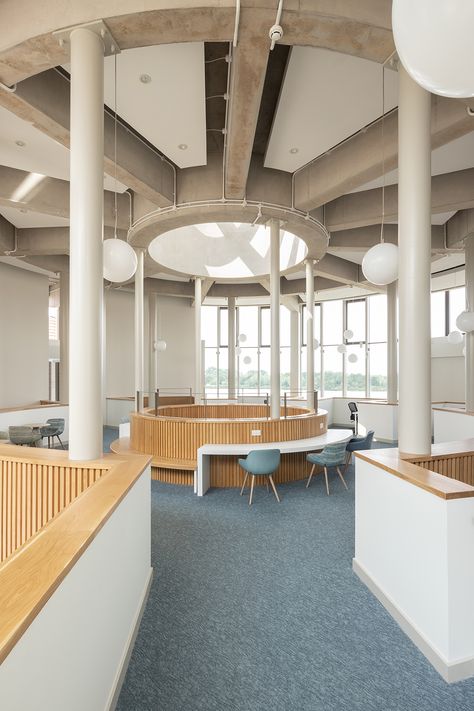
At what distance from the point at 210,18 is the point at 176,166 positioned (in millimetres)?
→ 3037

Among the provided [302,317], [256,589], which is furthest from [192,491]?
[302,317]

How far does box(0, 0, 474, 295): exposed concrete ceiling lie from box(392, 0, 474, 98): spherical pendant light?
2172mm

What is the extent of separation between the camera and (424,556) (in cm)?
222

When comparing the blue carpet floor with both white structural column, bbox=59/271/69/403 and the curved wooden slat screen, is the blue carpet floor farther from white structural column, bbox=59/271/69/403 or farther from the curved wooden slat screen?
white structural column, bbox=59/271/69/403

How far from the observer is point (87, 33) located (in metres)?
2.92

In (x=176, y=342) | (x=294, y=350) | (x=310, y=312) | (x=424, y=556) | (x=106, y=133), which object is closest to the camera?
(x=424, y=556)

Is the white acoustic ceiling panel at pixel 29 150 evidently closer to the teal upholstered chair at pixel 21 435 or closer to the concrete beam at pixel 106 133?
the concrete beam at pixel 106 133

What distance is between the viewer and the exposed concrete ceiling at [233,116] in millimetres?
2879

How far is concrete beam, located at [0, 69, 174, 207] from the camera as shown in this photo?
3551 mm

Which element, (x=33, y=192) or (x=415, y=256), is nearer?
(x=415, y=256)

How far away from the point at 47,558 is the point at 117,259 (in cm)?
233

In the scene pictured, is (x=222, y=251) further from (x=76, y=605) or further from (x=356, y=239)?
(x=76, y=605)

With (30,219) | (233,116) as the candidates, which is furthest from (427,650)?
(30,219)

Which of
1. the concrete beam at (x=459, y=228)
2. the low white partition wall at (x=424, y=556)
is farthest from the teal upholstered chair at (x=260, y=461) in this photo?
the concrete beam at (x=459, y=228)
